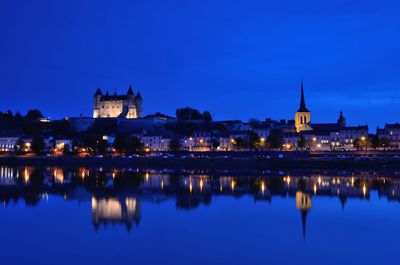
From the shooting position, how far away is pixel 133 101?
9038 centimetres

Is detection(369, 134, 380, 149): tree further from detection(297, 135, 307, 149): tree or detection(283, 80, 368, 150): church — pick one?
detection(297, 135, 307, 149): tree

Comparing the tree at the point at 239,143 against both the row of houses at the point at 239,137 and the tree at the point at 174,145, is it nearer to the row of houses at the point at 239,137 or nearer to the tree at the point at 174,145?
the row of houses at the point at 239,137

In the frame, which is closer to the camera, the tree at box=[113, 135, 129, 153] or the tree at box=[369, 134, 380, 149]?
the tree at box=[369, 134, 380, 149]

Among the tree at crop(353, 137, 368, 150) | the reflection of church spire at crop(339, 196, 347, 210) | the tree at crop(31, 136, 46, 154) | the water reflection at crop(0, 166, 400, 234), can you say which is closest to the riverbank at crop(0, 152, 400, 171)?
the water reflection at crop(0, 166, 400, 234)

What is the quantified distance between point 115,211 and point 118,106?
72.2 metres

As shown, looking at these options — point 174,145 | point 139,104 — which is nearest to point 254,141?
point 174,145

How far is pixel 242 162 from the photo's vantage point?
46.1m

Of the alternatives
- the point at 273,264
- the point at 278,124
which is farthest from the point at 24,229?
the point at 278,124

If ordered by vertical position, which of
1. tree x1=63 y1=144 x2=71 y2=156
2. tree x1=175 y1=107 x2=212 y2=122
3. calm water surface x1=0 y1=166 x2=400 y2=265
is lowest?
calm water surface x1=0 y1=166 x2=400 y2=265

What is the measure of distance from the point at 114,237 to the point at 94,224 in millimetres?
2279

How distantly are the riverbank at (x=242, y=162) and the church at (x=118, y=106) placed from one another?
3283cm

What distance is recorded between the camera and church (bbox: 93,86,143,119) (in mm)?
89438

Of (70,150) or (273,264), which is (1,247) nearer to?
(273,264)

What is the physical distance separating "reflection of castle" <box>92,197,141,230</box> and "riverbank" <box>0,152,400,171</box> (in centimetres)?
2307
